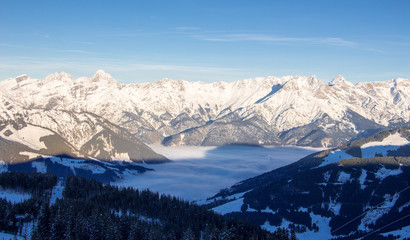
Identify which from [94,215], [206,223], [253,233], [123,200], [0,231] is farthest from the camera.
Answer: [123,200]

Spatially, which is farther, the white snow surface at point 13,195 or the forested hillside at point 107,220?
the white snow surface at point 13,195

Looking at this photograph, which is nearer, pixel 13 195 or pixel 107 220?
pixel 107 220

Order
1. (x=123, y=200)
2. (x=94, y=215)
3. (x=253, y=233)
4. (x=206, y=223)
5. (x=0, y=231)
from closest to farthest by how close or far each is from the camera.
A: (x=0, y=231)
(x=94, y=215)
(x=253, y=233)
(x=206, y=223)
(x=123, y=200)

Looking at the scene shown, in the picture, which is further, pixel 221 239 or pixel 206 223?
pixel 206 223

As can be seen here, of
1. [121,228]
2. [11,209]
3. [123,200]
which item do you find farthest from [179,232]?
[11,209]

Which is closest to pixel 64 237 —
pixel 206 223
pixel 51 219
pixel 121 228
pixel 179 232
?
pixel 51 219

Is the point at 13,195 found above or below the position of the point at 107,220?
above

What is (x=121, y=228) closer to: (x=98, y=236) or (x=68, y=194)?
(x=98, y=236)

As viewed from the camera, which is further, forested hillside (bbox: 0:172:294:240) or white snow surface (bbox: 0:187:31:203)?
white snow surface (bbox: 0:187:31:203)
